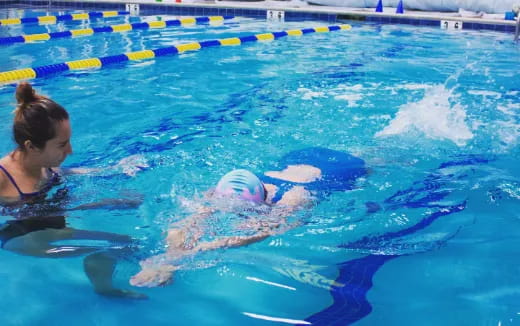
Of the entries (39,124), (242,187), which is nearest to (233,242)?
(242,187)

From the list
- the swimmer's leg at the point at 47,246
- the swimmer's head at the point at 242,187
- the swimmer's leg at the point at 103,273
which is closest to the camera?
the swimmer's leg at the point at 103,273

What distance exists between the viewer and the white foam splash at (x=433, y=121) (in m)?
5.06

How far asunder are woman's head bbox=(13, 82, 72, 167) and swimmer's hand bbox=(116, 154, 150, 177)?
1.34 meters

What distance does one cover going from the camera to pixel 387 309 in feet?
7.95

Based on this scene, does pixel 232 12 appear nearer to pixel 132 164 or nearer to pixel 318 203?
pixel 132 164

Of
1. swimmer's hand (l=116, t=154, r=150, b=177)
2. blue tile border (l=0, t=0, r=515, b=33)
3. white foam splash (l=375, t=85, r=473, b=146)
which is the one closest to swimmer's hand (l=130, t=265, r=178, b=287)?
swimmer's hand (l=116, t=154, r=150, b=177)

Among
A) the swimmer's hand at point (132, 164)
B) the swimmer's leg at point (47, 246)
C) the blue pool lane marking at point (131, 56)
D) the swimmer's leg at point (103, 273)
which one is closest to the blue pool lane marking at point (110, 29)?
the blue pool lane marking at point (131, 56)

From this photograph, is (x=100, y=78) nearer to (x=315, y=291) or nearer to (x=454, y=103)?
(x=454, y=103)

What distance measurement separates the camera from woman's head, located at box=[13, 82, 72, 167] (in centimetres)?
251

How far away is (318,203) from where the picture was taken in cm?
351

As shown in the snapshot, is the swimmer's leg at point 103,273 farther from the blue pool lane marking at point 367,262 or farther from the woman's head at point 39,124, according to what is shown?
the blue pool lane marking at point 367,262

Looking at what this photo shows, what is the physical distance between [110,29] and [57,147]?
9742 mm

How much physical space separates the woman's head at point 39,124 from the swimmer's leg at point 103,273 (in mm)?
552

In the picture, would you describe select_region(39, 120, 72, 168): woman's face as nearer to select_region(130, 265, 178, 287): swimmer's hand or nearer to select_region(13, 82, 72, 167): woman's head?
select_region(13, 82, 72, 167): woman's head
